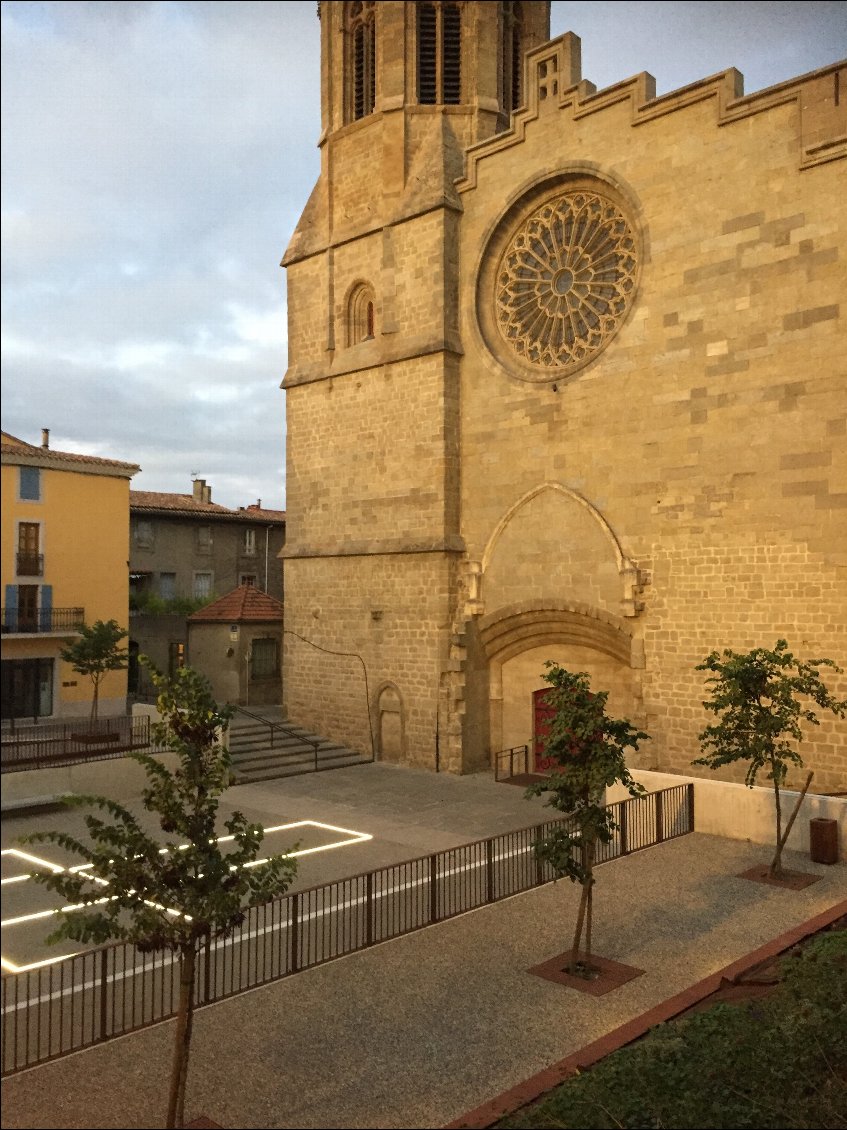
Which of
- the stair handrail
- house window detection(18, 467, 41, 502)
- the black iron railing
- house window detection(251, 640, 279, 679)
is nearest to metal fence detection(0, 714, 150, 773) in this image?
house window detection(18, 467, 41, 502)

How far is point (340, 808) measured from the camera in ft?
60.3

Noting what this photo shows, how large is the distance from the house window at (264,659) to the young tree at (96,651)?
22.8m

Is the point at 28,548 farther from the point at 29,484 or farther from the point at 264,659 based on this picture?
the point at 264,659

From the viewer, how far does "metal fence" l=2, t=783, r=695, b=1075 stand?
8.29 m

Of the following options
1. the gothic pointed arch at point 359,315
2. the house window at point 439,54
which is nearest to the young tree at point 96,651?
A: the gothic pointed arch at point 359,315

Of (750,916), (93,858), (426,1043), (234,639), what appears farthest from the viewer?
(234,639)

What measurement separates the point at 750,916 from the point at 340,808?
8.59 metres

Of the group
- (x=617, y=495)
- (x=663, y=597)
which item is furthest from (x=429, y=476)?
(x=663, y=597)

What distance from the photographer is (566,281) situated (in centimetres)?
2230

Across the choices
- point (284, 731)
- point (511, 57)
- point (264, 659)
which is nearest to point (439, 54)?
point (511, 57)

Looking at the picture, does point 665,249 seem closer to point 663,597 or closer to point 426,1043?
point 663,597

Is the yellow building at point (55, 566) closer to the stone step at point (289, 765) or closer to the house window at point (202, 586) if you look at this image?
the stone step at point (289, 765)

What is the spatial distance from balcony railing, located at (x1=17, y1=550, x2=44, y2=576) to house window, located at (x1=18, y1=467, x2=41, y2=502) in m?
0.31

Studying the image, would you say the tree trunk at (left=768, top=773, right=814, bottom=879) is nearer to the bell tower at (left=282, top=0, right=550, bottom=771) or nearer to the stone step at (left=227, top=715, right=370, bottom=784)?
the bell tower at (left=282, top=0, right=550, bottom=771)
